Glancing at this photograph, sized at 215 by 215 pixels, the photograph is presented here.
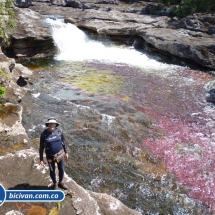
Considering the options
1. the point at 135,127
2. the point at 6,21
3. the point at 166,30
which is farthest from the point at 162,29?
the point at 135,127

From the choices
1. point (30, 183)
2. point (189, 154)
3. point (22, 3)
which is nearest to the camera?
point (30, 183)

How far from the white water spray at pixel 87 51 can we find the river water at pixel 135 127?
1.02m

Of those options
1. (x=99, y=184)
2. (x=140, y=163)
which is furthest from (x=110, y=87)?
(x=99, y=184)

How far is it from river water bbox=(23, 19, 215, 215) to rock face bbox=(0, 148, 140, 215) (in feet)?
5.19

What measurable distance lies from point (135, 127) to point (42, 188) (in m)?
6.27

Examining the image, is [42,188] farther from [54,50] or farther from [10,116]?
[54,50]

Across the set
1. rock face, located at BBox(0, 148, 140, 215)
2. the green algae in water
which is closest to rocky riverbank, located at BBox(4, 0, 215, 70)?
the green algae in water

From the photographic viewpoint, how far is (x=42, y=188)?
256 inches

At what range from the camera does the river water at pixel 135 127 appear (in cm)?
834

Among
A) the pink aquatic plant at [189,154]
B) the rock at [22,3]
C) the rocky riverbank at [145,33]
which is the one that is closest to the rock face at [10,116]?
the pink aquatic plant at [189,154]

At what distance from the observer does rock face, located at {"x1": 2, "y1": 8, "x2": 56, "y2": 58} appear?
2144cm

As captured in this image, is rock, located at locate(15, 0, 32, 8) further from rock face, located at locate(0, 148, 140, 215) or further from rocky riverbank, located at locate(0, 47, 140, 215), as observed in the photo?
rock face, located at locate(0, 148, 140, 215)

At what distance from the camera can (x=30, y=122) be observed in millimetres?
11641

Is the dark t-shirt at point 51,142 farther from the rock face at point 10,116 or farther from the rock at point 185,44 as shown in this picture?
the rock at point 185,44
